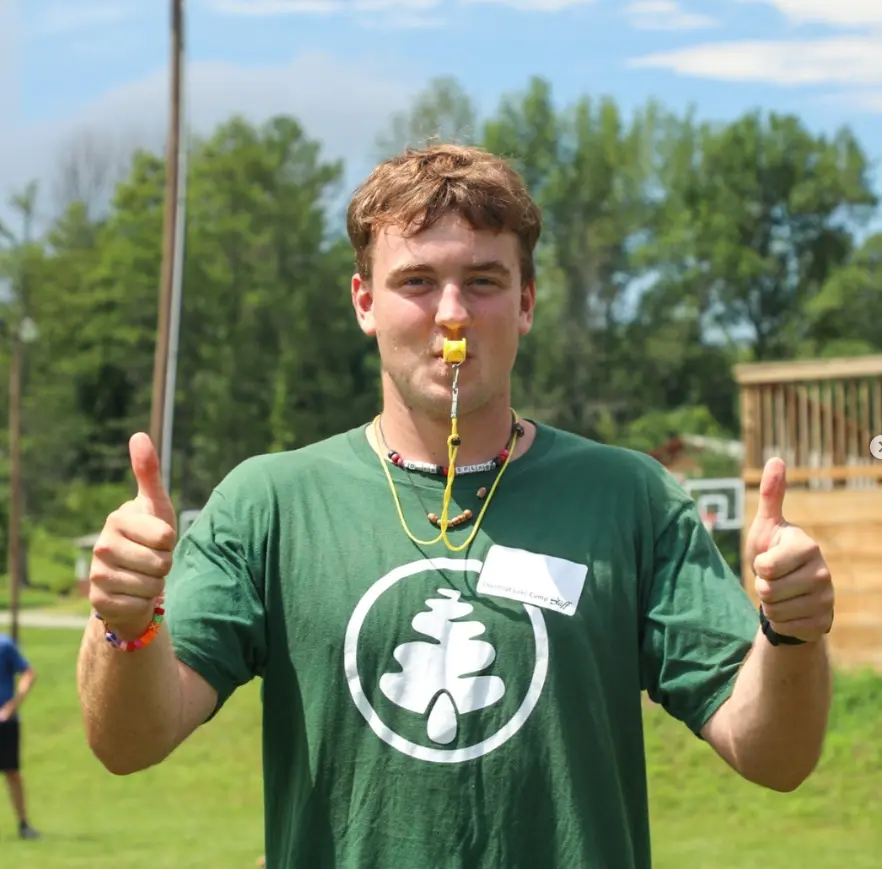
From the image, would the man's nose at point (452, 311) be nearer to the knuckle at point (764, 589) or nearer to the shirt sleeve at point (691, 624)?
the shirt sleeve at point (691, 624)

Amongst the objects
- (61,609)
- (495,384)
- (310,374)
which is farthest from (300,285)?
(495,384)

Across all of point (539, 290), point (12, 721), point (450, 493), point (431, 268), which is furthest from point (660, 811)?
point (539, 290)

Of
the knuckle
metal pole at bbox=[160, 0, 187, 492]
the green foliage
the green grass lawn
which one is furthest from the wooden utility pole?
the green foliage

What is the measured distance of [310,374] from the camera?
53.5 m

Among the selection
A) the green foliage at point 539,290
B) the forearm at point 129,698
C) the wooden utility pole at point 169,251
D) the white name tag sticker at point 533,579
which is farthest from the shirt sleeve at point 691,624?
the green foliage at point 539,290

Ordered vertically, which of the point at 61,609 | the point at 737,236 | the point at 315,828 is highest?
the point at 737,236

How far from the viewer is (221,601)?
258 cm

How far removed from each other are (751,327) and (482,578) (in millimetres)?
46089

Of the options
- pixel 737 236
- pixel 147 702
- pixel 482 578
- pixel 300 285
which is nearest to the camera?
pixel 147 702

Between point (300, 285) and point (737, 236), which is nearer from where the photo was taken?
point (737, 236)

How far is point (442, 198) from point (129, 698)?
41.3 inches

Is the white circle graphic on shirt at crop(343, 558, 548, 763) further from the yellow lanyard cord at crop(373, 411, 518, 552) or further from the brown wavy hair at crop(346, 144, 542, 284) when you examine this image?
the brown wavy hair at crop(346, 144, 542, 284)

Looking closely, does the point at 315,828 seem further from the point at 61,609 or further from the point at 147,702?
the point at 61,609

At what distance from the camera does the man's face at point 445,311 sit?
2699mm
